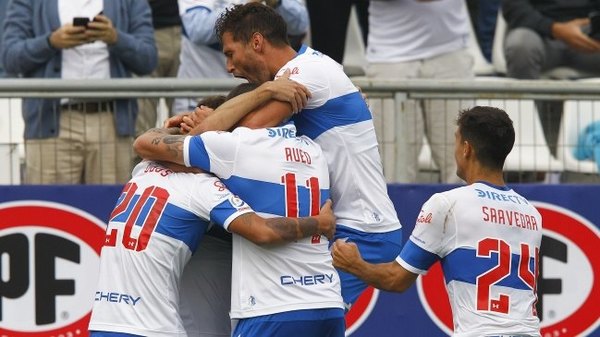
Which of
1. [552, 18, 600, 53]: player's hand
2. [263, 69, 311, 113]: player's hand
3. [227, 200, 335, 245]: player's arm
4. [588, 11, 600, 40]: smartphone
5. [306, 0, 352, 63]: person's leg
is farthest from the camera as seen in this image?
[552, 18, 600, 53]: player's hand

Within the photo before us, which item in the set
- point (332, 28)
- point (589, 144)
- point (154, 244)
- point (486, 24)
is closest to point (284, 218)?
point (154, 244)

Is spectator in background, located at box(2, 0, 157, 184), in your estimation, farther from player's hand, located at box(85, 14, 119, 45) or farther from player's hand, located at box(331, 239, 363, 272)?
player's hand, located at box(331, 239, 363, 272)

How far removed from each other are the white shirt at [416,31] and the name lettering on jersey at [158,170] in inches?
162

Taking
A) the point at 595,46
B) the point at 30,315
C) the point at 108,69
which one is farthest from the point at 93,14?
the point at 595,46

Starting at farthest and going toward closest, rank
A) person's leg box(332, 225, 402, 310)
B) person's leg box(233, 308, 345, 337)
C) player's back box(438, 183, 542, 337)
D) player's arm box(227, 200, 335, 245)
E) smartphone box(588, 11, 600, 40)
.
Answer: smartphone box(588, 11, 600, 40) < person's leg box(332, 225, 402, 310) < person's leg box(233, 308, 345, 337) < player's arm box(227, 200, 335, 245) < player's back box(438, 183, 542, 337)

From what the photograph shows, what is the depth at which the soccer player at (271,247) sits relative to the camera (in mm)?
7289

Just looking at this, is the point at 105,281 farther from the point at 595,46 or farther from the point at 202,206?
the point at 595,46

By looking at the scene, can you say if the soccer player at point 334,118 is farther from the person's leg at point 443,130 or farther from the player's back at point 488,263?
the person's leg at point 443,130

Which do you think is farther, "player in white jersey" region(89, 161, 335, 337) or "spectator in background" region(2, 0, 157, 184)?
"spectator in background" region(2, 0, 157, 184)

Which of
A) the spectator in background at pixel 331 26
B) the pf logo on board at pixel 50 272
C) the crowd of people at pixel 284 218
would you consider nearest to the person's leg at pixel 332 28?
the spectator in background at pixel 331 26

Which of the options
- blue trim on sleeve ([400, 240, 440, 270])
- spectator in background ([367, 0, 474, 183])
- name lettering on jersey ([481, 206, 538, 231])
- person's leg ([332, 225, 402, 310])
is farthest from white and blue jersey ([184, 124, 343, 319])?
spectator in background ([367, 0, 474, 183])

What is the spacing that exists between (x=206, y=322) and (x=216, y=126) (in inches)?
40.7

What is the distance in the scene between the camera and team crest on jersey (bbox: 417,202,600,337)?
33.4 ft

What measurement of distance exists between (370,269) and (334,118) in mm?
1048
